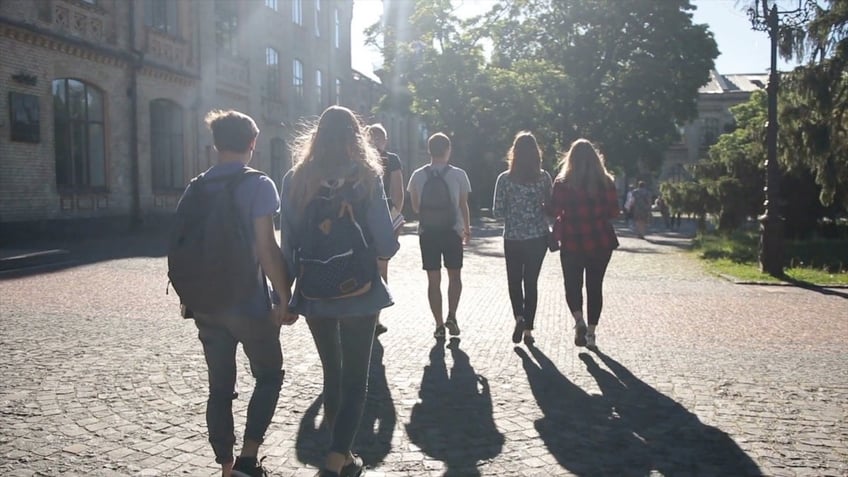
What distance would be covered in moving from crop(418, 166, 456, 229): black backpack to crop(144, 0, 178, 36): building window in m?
18.5

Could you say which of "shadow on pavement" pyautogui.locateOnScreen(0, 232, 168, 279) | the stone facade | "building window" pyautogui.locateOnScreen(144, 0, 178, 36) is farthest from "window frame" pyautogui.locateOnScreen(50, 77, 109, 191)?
the stone facade

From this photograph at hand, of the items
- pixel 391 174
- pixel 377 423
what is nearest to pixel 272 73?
pixel 391 174

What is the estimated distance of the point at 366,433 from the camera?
175 inches

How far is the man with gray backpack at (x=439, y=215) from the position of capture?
23.2 feet

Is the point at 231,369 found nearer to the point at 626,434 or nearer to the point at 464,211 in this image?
the point at 626,434

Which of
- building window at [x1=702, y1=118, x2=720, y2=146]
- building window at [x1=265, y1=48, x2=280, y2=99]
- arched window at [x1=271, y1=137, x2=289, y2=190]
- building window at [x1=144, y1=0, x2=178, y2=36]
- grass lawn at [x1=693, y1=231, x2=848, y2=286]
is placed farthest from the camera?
building window at [x1=702, y1=118, x2=720, y2=146]

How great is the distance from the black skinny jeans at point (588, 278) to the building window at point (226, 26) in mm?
23425

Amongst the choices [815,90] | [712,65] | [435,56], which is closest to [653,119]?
[712,65]

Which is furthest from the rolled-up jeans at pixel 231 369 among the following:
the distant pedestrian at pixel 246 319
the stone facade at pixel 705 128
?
the stone facade at pixel 705 128

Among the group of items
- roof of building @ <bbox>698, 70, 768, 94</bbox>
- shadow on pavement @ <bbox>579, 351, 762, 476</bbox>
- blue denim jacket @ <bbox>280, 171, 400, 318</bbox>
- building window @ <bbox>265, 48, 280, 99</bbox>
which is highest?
roof of building @ <bbox>698, 70, 768, 94</bbox>

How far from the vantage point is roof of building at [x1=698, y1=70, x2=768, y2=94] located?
7444cm

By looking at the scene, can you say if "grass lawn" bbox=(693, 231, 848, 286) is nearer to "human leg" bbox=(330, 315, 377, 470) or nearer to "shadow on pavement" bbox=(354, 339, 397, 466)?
"shadow on pavement" bbox=(354, 339, 397, 466)

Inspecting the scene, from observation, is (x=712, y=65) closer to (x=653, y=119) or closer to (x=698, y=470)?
(x=653, y=119)

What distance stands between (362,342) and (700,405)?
2.71 m
